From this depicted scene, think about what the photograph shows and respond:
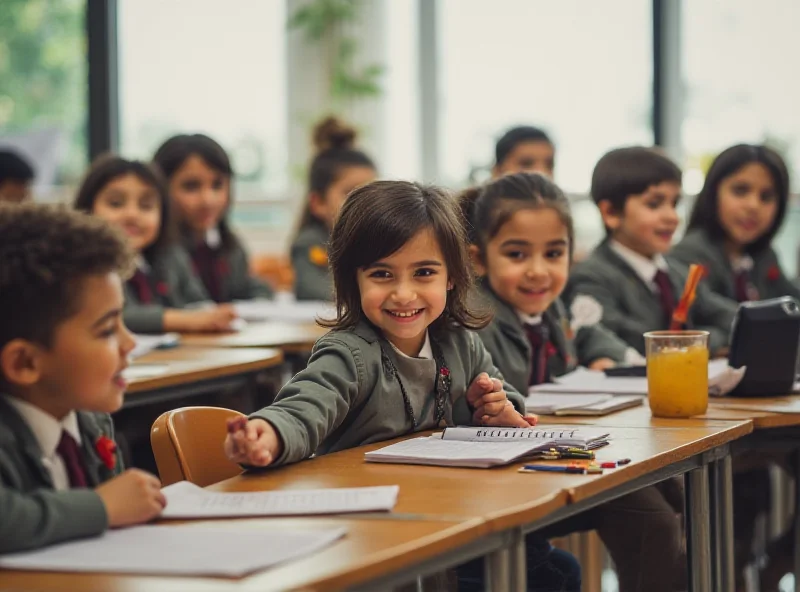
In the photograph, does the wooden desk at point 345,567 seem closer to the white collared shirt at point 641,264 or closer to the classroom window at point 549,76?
the white collared shirt at point 641,264

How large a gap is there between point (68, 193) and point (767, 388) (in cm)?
569

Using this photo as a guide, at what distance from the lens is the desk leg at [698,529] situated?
2.03 metres

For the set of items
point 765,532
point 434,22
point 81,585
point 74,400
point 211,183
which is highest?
point 434,22

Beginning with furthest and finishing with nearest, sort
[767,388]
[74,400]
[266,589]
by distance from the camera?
[767,388]
[74,400]
[266,589]

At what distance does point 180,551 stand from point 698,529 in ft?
3.51

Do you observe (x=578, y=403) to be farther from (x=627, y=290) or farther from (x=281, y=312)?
(x=281, y=312)

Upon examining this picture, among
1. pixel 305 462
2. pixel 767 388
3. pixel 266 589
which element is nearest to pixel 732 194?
pixel 767 388

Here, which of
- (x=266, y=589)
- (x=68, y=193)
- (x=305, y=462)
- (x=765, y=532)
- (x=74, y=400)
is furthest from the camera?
(x=68, y=193)

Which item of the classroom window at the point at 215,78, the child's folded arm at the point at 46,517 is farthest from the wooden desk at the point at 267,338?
the classroom window at the point at 215,78

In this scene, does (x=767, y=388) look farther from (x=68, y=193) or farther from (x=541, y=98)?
(x=68, y=193)

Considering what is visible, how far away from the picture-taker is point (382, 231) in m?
2.08

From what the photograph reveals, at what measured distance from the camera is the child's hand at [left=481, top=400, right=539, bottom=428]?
6.93 ft

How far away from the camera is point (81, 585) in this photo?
1206 millimetres

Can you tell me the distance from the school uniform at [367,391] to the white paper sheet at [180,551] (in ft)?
1.26
